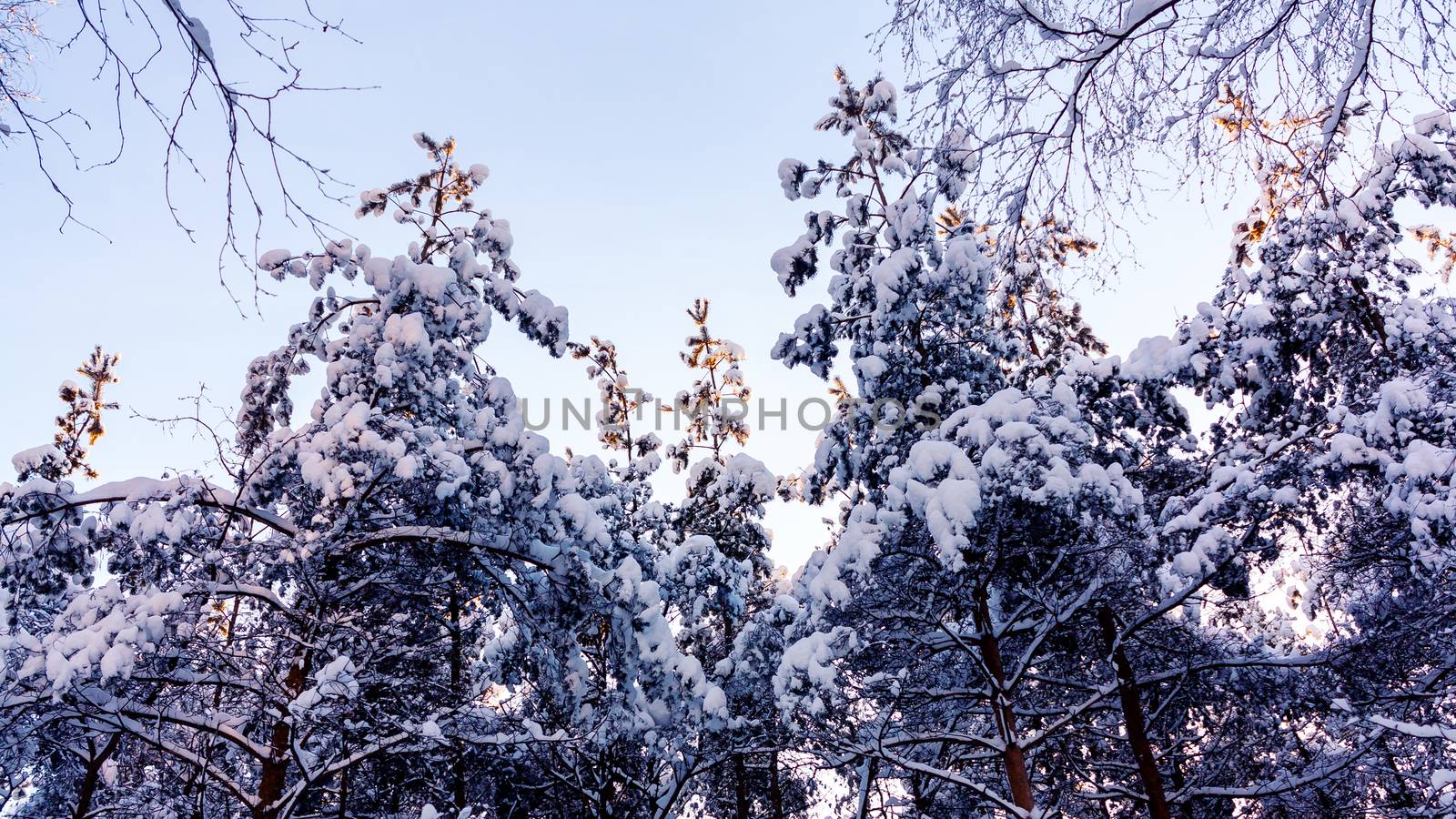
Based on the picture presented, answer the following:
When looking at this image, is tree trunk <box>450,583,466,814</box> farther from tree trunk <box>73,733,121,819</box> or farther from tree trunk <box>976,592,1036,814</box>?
tree trunk <box>976,592,1036,814</box>

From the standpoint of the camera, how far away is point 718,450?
60.2 ft

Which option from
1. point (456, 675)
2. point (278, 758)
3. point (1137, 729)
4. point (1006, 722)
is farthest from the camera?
point (456, 675)

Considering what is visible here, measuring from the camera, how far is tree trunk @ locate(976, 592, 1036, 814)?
24.3ft

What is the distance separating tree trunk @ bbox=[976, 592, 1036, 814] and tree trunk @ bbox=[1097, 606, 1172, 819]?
119cm

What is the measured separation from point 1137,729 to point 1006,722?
1807 mm

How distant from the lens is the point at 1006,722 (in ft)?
24.9

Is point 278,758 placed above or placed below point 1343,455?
below

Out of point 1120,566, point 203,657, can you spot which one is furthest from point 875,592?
point 203,657

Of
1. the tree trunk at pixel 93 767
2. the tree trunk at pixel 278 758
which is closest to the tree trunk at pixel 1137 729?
the tree trunk at pixel 278 758

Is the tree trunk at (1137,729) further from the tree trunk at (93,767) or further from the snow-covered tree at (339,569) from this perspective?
the tree trunk at (93,767)

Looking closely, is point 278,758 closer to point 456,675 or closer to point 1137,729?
point 456,675

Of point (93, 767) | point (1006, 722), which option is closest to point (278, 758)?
point (93, 767)

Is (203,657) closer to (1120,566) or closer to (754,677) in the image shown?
(754,677)

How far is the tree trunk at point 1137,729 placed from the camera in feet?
26.1
